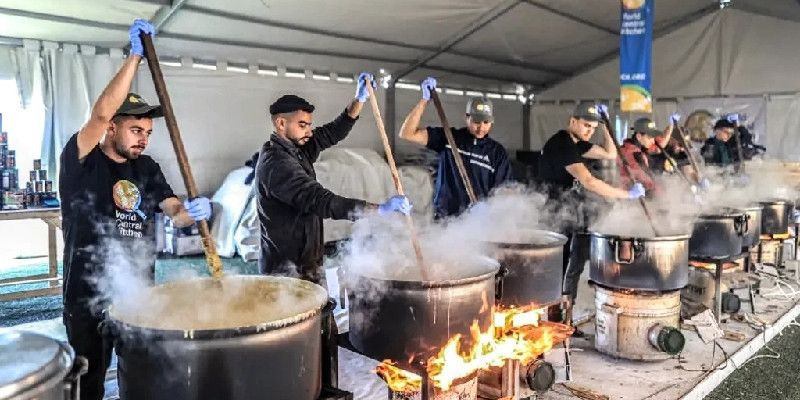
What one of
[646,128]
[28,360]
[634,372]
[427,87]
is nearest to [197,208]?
[28,360]

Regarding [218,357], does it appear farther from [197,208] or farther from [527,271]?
[527,271]

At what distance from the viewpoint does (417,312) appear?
248 centimetres

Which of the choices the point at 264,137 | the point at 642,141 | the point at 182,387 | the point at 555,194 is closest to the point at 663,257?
the point at 555,194

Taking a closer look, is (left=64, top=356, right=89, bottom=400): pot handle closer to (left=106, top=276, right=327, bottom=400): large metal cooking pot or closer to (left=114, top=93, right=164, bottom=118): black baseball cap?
(left=106, top=276, right=327, bottom=400): large metal cooking pot

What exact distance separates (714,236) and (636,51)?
3.17m

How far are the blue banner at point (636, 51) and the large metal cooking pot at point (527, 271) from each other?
4694mm

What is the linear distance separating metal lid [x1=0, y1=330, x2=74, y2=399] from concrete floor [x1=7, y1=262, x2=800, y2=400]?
221 centimetres

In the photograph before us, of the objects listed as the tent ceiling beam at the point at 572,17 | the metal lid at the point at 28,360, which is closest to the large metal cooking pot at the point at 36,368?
the metal lid at the point at 28,360

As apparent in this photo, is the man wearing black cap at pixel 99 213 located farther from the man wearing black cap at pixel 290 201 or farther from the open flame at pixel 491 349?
the open flame at pixel 491 349

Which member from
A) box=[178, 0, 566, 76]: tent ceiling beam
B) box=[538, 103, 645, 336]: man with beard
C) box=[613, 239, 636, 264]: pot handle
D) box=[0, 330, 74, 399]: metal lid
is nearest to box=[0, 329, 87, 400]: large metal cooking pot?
box=[0, 330, 74, 399]: metal lid

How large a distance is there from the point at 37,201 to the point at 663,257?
543 centimetres

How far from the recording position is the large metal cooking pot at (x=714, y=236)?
204 inches

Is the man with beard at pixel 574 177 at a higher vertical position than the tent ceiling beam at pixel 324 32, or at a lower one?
lower

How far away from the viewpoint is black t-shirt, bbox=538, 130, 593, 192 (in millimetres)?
4805
